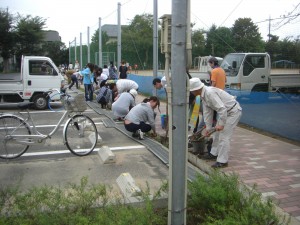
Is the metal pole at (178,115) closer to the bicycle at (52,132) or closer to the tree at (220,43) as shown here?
the bicycle at (52,132)

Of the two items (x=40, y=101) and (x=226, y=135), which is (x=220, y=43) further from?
(x=226, y=135)

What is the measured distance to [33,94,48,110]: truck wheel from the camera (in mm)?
11880

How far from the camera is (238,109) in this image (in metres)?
5.27

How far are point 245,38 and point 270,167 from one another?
15.0 m

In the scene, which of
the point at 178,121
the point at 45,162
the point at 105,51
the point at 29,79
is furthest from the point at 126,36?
the point at 178,121

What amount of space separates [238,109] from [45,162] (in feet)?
10.8

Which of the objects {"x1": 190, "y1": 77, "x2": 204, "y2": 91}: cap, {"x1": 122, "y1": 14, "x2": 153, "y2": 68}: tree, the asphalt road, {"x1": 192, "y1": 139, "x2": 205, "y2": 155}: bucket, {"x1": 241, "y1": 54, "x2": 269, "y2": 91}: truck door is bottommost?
the asphalt road

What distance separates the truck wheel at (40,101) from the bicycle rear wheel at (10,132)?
6.09m

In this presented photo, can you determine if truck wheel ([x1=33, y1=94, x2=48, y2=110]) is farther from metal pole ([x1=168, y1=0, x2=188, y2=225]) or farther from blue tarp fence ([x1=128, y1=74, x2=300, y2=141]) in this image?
metal pole ([x1=168, y1=0, x2=188, y2=225])

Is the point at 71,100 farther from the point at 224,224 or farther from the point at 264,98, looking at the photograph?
the point at 264,98

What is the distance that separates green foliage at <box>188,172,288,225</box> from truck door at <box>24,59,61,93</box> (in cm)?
931

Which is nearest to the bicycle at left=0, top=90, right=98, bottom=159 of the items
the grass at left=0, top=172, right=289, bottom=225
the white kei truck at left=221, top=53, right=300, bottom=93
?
the grass at left=0, top=172, right=289, bottom=225

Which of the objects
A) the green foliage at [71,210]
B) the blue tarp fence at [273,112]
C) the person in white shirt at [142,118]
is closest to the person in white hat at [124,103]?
the person in white shirt at [142,118]

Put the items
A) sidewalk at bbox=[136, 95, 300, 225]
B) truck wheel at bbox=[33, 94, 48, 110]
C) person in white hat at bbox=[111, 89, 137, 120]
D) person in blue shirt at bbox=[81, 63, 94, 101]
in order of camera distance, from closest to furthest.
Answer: sidewalk at bbox=[136, 95, 300, 225], person in white hat at bbox=[111, 89, 137, 120], truck wheel at bbox=[33, 94, 48, 110], person in blue shirt at bbox=[81, 63, 94, 101]
